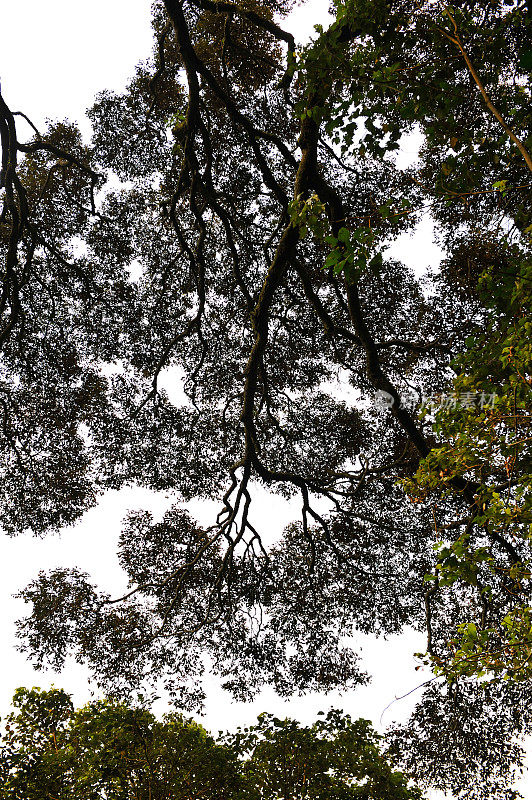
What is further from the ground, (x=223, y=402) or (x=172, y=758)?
(x=223, y=402)

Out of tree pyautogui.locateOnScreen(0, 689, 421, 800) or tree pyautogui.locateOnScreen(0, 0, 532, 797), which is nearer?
tree pyautogui.locateOnScreen(0, 689, 421, 800)

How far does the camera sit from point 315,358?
24.4 ft

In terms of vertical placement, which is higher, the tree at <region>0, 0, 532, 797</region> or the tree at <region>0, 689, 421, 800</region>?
the tree at <region>0, 0, 532, 797</region>

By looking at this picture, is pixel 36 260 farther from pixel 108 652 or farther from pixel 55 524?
pixel 108 652

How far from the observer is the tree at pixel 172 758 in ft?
15.3

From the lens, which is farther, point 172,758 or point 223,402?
point 223,402

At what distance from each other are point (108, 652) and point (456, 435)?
6149mm

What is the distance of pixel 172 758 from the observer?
531 centimetres

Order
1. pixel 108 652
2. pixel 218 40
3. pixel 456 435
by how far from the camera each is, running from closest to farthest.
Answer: pixel 456 435 < pixel 218 40 < pixel 108 652

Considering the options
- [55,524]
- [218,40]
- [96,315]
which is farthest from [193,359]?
[218,40]

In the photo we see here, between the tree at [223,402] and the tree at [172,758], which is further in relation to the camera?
the tree at [223,402]

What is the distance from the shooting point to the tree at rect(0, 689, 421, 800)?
15.3 ft

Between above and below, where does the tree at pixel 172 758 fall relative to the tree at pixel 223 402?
below

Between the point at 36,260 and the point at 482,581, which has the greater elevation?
the point at 36,260
